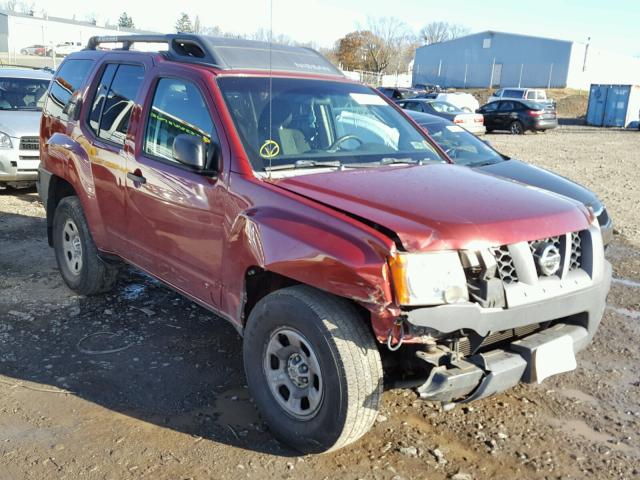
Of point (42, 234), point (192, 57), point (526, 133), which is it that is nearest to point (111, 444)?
point (192, 57)

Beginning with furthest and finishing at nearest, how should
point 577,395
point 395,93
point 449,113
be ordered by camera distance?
point 395,93 → point 449,113 → point 577,395

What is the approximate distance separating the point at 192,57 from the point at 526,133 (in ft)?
84.2

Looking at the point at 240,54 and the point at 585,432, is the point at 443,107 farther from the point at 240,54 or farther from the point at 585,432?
the point at 585,432

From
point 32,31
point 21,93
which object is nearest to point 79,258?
point 21,93

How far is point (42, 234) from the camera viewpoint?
736cm

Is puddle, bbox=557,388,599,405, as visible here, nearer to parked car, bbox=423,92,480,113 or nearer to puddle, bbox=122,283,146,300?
puddle, bbox=122,283,146,300

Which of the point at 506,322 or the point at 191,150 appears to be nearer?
the point at 506,322

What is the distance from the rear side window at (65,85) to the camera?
5219 mm

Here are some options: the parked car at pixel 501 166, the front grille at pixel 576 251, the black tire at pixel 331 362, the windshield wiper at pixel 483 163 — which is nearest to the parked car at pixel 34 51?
the parked car at pixel 501 166

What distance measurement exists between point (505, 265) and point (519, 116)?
2525cm

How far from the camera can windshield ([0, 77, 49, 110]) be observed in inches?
390

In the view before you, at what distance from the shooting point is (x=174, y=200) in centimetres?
385

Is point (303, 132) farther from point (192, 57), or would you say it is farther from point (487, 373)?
point (487, 373)

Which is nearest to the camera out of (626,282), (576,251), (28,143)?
(576,251)
